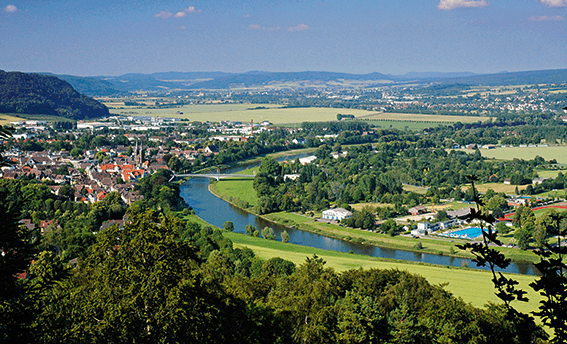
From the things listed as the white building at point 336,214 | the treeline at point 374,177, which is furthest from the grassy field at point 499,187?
the white building at point 336,214

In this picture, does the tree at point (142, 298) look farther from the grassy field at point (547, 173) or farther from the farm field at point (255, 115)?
the farm field at point (255, 115)

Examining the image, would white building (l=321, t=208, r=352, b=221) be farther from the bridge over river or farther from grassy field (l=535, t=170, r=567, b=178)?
grassy field (l=535, t=170, r=567, b=178)

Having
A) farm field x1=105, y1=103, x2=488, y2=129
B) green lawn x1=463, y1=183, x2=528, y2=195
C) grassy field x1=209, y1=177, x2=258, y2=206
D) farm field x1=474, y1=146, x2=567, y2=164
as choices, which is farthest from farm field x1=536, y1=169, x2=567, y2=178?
farm field x1=105, y1=103, x2=488, y2=129

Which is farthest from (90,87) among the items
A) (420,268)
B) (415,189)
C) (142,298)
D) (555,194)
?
(142,298)

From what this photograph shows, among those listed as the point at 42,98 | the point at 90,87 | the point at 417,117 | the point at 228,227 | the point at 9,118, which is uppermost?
the point at 90,87

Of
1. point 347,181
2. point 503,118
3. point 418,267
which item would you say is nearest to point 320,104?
point 503,118

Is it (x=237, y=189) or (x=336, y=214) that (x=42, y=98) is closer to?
(x=237, y=189)
